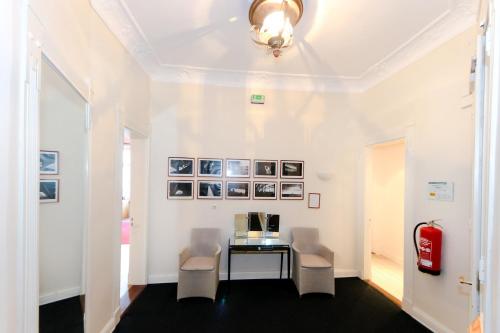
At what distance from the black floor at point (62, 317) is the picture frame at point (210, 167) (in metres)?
2.40

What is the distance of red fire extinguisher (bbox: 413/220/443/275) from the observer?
2.68 m

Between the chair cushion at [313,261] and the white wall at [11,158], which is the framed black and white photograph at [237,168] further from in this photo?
the white wall at [11,158]

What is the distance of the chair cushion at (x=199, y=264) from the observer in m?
3.27

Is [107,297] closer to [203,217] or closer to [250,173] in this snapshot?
[203,217]

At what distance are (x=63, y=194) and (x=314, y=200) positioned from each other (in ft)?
11.6

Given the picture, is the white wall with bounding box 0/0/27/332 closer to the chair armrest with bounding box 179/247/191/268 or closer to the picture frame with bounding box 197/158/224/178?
the chair armrest with bounding box 179/247/191/268

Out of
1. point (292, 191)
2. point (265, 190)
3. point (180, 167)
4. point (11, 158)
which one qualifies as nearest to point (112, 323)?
point (180, 167)

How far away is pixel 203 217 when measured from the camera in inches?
159

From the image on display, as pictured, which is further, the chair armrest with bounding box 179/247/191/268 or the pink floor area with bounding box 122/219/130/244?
the pink floor area with bounding box 122/219/130/244

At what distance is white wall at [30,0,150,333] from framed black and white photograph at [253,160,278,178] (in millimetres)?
1980

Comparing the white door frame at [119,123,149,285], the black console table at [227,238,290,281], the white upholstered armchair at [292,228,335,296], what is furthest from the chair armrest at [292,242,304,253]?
the white door frame at [119,123,149,285]

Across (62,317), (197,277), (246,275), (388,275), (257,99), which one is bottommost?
(388,275)

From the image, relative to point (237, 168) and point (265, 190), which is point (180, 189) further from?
point (265, 190)

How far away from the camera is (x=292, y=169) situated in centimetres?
423
